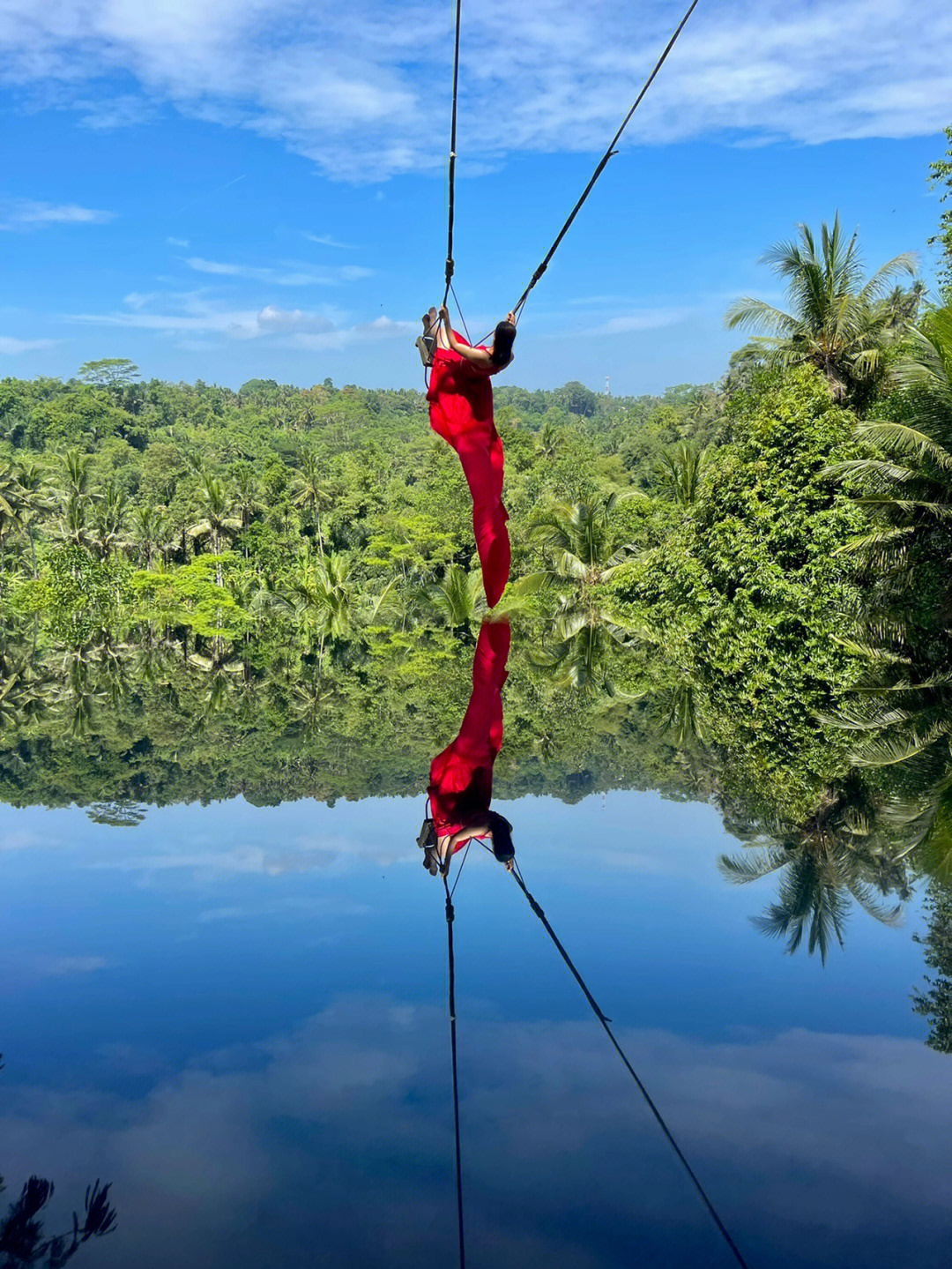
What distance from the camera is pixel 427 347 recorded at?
779cm

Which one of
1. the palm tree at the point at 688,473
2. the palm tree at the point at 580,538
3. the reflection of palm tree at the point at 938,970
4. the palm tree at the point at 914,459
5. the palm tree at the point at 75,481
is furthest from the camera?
the palm tree at the point at 75,481

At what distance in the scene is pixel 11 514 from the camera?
4631 cm

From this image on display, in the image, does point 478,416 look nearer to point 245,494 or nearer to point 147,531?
point 245,494

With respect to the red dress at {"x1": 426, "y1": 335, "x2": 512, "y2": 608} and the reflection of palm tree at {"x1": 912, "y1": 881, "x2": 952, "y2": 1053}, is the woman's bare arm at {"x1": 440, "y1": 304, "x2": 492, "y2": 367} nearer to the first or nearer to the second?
the red dress at {"x1": 426, "y1": 335, "x2": 512, "y2": 608}

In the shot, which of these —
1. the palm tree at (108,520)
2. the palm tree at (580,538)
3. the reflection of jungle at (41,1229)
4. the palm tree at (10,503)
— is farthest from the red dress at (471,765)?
the palm tree at (10,503)

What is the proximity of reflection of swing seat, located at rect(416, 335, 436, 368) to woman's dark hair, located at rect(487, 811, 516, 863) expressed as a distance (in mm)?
3303

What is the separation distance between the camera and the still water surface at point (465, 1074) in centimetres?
235

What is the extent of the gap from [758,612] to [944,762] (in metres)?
9.84

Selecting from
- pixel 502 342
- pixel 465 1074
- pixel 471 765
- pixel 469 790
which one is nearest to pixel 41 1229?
pixel 465 1074

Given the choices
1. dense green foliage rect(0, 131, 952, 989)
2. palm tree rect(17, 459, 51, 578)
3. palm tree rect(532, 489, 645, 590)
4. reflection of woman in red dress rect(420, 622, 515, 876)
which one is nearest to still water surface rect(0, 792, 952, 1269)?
reflection of woman in red dress rect(420, 622, 515, 876)

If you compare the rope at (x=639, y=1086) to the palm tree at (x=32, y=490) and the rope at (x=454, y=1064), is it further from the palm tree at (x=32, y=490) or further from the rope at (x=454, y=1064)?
the palm tree at (x=32, y=490)

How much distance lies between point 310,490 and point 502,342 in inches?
1528

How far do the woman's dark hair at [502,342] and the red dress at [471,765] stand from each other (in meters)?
2.43

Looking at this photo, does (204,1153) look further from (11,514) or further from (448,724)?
(11,514)
